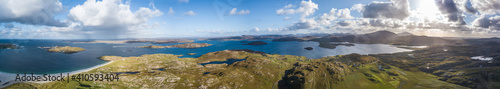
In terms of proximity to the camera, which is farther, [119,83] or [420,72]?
[420,72]

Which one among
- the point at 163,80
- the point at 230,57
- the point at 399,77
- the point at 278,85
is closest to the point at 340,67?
the point at 399,77

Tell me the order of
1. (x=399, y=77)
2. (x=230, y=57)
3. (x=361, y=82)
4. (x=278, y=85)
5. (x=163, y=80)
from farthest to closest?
(x=230, y=57) < (x=399, y=77) < (x=361, y=82) < (x=278, y=85) < (x=163, y=80)

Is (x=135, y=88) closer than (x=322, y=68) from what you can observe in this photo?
Yes

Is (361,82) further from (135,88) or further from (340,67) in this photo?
(135,88)

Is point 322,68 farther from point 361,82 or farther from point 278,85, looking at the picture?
point 278,85

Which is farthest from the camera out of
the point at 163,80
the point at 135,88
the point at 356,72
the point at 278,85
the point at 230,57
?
the point at 230,57

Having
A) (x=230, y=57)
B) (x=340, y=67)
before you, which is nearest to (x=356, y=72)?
(x=340, y=67)

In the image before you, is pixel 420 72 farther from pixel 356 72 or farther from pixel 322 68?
pixel 322 68

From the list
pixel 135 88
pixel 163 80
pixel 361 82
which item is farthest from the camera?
pixel 361 82

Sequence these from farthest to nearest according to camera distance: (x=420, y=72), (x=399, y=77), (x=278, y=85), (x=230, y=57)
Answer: (x=230, y=57)
(x=420, y=72)
(x=399, y=77)
(x=278, y=85)
